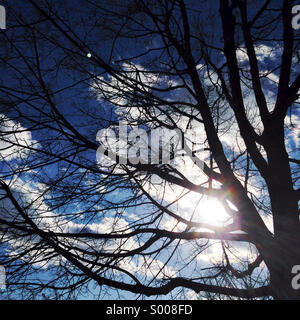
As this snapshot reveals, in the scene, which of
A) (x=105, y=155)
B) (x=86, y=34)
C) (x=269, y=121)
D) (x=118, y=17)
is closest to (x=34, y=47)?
(x=86, y=34)

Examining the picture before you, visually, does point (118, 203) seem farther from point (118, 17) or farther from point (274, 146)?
point (118, 17)

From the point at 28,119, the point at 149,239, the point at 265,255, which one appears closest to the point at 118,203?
the point at 149,239

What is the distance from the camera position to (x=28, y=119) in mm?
2914

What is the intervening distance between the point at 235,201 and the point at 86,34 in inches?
96.0

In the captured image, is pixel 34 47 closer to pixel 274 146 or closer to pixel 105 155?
pixel 105 155

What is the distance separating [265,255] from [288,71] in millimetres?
2008

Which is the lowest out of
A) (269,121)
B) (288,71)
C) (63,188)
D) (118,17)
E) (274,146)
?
(63,188)

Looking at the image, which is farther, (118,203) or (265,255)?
(118,203)

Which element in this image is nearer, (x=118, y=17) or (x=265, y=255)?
(x=265, y=255)

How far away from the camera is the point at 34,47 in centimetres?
285

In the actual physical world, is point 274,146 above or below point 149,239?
above
